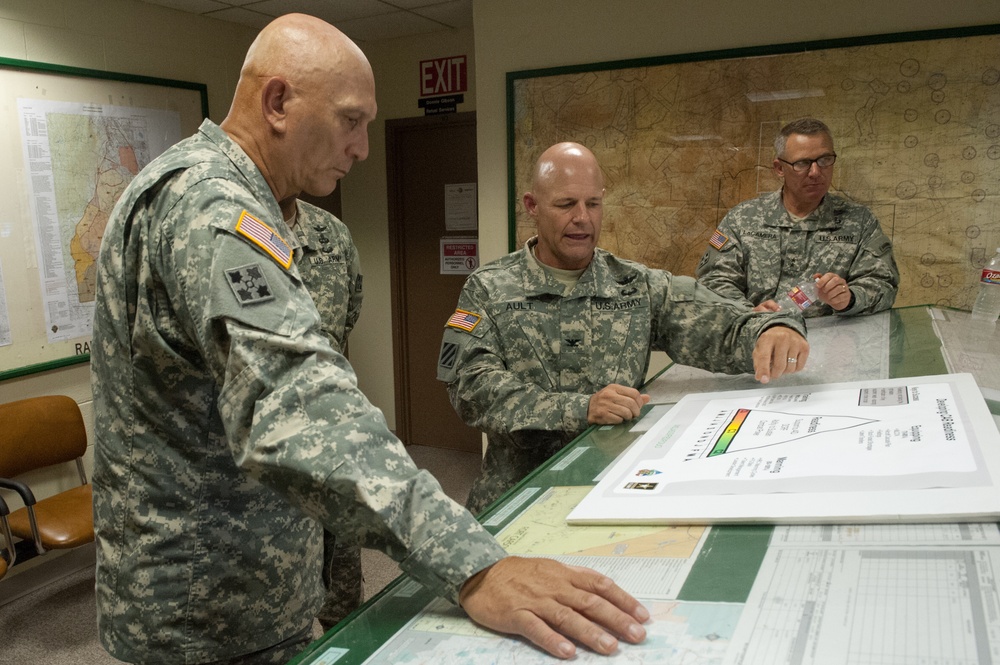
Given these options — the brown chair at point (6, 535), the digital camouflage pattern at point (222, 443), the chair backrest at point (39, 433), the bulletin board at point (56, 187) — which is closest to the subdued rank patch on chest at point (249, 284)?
the digital camouflage pattern at point (222, 443)

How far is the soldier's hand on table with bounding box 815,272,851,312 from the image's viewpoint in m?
2.16

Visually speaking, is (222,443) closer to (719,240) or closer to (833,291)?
(833,291)

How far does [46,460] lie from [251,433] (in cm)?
294

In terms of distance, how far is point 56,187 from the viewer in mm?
3342

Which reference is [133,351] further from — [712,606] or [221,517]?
[712,606]

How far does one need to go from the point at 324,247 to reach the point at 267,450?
168 cm

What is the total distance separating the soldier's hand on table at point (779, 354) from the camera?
1477mm

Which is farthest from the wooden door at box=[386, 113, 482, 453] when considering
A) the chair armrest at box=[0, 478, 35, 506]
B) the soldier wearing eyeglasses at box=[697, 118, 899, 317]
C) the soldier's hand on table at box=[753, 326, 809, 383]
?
the soldier's hand on table at box=[753, 326, 809, 383]

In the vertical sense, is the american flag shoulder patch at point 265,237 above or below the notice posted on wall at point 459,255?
above

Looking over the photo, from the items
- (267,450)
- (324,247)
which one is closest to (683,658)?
(267,450)

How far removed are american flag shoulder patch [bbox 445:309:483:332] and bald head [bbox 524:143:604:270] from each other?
268 millimetres

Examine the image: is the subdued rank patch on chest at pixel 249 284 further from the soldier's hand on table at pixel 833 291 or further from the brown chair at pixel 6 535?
the brown chair at pixel 6 535

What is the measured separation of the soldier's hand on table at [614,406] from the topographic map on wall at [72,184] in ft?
9.56

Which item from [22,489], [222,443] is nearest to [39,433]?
[22,489]
